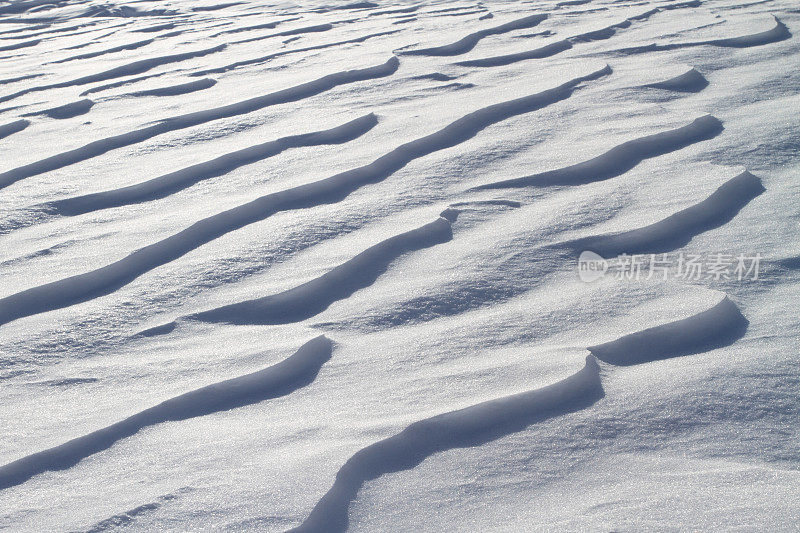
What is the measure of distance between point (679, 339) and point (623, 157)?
0.74 m

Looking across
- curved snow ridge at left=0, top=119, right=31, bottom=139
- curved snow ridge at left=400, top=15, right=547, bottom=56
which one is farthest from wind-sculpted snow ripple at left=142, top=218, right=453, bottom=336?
curved snow ridge at left=400, top=15, right=547, bottom=56

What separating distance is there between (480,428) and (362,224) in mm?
650

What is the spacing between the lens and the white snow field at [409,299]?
3.23 ft

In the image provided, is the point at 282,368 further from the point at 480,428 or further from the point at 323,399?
the point at 480,428

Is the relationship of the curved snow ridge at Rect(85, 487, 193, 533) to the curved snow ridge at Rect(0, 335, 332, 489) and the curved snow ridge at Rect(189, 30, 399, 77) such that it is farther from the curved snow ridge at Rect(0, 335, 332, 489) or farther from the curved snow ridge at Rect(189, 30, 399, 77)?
the curved snow ridge at Rect(189, 30, 399, 77)

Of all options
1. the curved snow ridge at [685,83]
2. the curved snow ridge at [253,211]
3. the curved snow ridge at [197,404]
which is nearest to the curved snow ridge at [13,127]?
the curved snow ridge at [253,211]

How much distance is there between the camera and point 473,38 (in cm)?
299

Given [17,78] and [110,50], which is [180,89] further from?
[110,50]

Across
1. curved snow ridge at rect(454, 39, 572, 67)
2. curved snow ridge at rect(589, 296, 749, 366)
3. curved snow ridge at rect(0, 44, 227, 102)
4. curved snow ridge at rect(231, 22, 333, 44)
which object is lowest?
curved snow ridge at rect(589, 296, 749, 366)

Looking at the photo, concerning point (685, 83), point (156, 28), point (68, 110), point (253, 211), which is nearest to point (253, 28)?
point (156, 28)

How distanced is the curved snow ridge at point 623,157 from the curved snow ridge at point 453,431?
69 cm

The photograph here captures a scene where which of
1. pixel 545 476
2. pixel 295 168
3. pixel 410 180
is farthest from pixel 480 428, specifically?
pixel 295 168

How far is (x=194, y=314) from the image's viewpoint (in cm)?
136

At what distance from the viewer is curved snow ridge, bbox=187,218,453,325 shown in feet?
4.41
